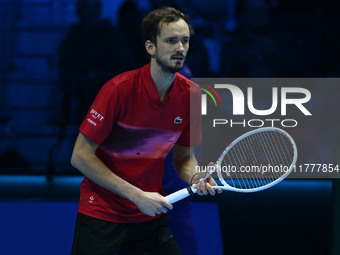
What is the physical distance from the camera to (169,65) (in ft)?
7.77

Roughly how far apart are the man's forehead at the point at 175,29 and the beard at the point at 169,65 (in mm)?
94

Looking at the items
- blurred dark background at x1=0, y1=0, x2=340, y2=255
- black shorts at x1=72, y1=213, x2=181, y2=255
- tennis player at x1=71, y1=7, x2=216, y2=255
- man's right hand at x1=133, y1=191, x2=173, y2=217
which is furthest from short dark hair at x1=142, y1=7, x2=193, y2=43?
blurred dark background at x1=0, y1=0, x2=340, y2=255

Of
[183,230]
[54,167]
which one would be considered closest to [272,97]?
[54,167]

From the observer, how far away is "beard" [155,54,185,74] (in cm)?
236

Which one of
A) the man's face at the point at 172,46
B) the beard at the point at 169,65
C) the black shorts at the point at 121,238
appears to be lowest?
the black shorts at the point at 121,238

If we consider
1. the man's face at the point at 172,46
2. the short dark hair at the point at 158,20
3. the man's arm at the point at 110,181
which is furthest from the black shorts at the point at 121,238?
the short dark hair at the point at 158,20

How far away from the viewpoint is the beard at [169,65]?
7.73ft

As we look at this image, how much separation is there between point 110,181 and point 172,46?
21.9 inches

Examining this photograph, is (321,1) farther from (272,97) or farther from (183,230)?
(183,230)

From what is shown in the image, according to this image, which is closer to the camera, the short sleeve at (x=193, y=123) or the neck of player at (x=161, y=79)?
the neck of player at (x=161, y=79)

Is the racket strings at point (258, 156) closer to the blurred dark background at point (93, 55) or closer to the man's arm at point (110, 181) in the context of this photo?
the man's arm at point (110, 181)

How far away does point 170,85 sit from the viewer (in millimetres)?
2484

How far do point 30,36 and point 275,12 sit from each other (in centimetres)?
229

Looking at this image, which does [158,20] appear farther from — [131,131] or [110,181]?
[110,181]
